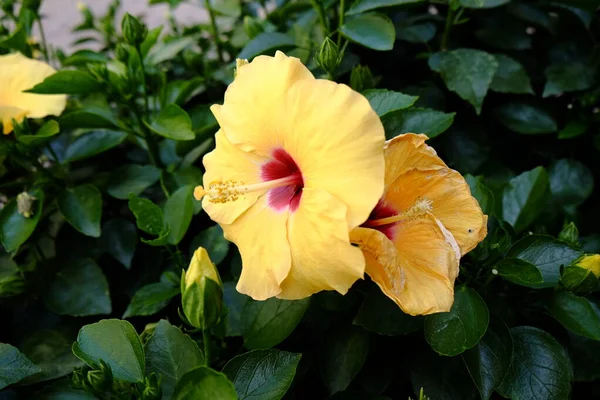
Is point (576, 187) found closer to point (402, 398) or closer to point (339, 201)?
point (402, 398)

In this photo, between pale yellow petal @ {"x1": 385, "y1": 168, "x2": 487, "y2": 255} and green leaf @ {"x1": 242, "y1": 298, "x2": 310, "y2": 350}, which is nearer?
pale yellow petal @ {"x1": 385, "y1": 168, "x2": 487, "y2": 255}

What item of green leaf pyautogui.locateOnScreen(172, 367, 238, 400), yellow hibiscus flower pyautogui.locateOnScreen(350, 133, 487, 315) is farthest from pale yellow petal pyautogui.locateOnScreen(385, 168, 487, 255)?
green leaf pyautogui.locateOnScreen(172, 367, 238, 400)

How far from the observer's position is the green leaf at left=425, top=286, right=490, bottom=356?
79 cm

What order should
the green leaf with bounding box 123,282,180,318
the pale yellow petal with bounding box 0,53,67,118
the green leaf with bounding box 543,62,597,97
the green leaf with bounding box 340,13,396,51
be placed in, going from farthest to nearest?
the green leaf with bounding box 543,62,597,97, the pale yellow petal with bounding box 0,53,67,118, the green leaf with bounding box 340,13,396,51, the green leaf with bounding box 123,282,180,318

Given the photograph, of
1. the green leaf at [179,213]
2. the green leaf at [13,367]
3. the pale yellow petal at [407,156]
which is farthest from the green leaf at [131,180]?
the pale yellow petal at [407,156]

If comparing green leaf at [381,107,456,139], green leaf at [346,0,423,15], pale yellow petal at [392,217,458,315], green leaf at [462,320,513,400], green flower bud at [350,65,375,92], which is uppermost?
green leaf at [346,0,423,15]

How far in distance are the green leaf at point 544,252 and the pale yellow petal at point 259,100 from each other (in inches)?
17.3

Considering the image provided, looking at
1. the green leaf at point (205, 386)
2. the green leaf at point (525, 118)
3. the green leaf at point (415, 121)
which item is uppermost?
the green leaf at point (415, 121)

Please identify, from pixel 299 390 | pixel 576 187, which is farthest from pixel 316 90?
pixel 576 187

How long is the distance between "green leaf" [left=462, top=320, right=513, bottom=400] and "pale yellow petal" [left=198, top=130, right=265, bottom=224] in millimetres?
402

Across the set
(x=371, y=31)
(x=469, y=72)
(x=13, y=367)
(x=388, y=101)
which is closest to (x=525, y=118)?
(x=469, y=72)

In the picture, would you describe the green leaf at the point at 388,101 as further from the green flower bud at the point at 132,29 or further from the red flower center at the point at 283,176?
the green flower bud at the point at 132,29

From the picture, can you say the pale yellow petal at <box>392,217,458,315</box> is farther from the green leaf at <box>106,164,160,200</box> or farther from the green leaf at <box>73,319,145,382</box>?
the green leaf at <box>106,164,160,200</box>

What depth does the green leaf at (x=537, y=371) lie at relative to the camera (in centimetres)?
88
